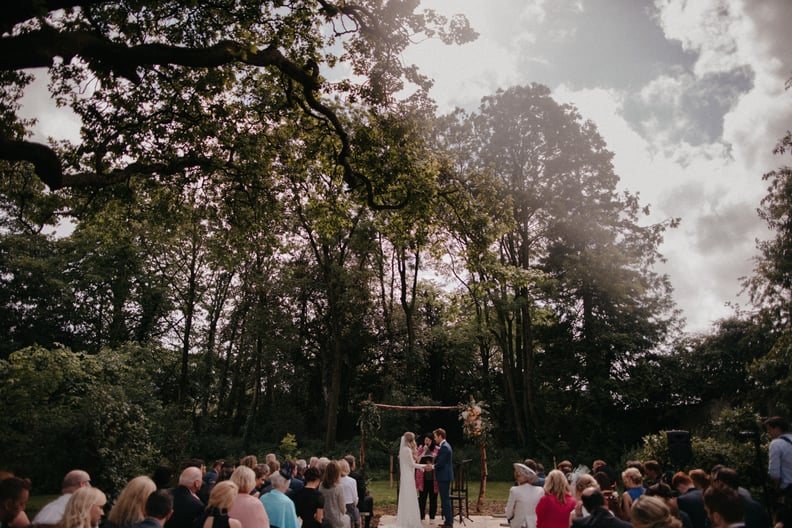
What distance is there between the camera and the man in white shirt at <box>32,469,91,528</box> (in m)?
4.25

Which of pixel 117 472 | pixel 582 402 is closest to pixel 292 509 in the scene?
pixel 117 472

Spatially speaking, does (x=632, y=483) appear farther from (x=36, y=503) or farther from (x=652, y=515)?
(x=36, y=503)

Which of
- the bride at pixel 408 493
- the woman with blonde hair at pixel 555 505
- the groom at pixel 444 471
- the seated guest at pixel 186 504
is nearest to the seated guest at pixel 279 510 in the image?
the seated guest at pixel 186 504

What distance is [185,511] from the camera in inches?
201

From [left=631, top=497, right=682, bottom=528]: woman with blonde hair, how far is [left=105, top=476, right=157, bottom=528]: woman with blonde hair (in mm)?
3702

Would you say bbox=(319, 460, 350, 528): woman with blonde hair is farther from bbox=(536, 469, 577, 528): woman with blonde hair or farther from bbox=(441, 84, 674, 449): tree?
bbox=(441, 84, 674, 449): tree

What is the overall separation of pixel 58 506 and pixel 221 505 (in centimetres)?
152

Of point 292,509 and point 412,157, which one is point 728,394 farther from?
point 292,509

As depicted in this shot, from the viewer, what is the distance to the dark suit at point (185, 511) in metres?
5.05

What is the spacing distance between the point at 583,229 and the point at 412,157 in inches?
635

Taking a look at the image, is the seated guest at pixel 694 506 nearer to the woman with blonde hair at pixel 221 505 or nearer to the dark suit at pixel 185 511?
the woman with blonde hair at pixel 221 505

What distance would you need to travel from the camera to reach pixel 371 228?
85.5ft

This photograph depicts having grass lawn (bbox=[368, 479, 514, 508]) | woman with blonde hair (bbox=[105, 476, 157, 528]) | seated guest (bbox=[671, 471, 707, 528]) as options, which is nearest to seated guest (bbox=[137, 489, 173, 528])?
woman with blonde hair (bbox=[105, 476, 157, 528])

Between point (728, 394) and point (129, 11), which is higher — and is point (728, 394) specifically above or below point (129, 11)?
below
